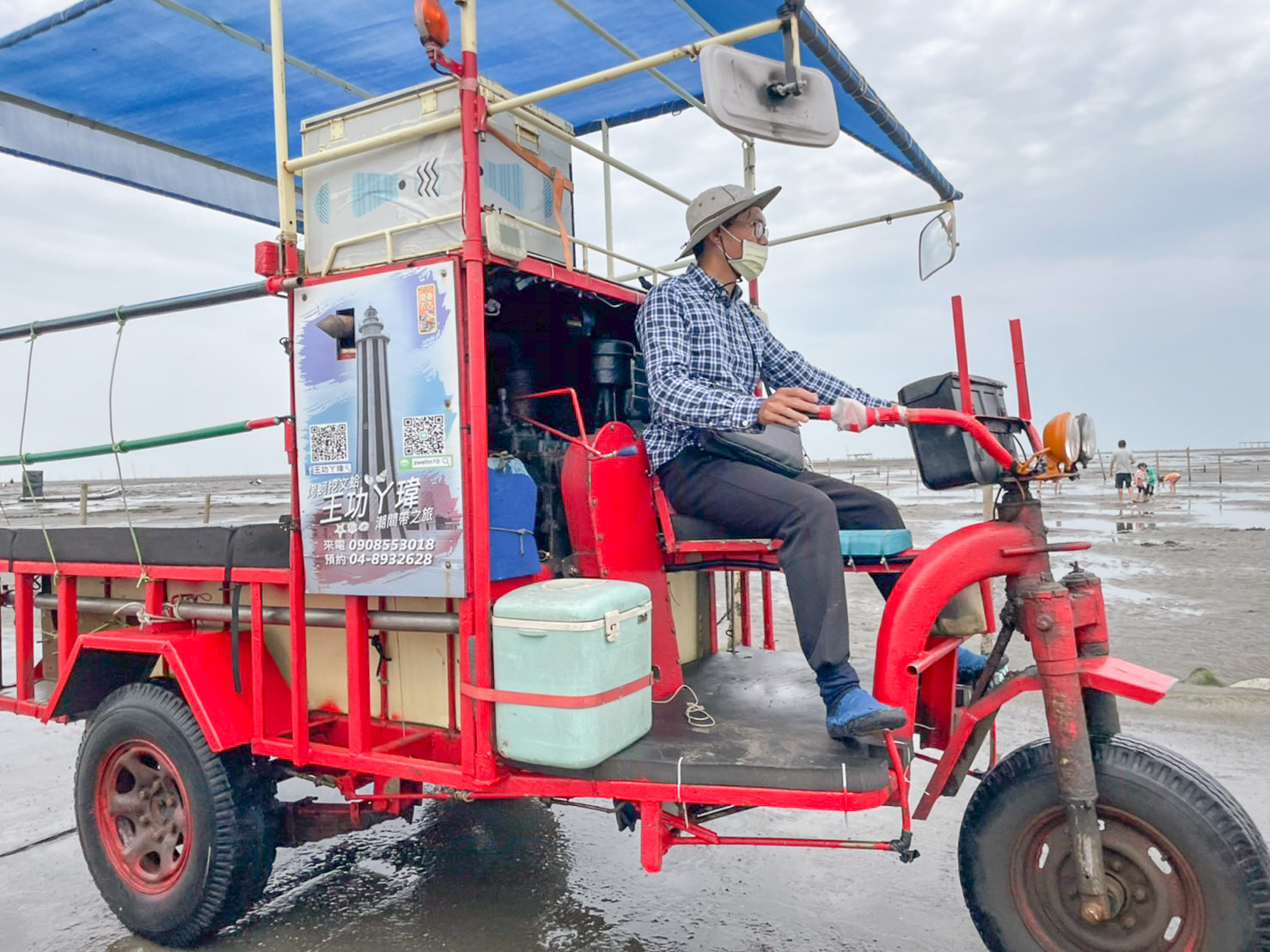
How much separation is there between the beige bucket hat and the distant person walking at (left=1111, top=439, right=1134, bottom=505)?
944 inches

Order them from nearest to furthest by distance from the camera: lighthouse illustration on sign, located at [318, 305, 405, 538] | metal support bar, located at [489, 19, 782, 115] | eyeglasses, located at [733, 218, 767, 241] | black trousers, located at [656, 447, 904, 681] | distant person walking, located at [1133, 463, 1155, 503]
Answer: metal support bar, located at [489, 19, 782, 115] < black trousers, located at [656, 447, 904, 681] < lighthouse illustration on sign, located at [318, 305, 405, 538] < eyeglasses, located at [733, 218, 767, 241] < distant person walking, located at [1133, 463, 1155, 503]

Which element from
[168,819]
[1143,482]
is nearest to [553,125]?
[168,819]

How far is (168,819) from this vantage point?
11.0 ft

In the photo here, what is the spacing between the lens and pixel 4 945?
3.21 metres

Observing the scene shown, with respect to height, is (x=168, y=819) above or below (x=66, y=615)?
below

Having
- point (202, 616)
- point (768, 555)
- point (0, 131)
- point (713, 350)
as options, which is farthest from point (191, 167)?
point (768, 555)

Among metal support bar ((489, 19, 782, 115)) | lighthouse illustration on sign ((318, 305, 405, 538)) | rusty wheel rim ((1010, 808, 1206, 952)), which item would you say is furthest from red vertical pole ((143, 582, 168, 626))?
rusty wheel rim ((1010, 808, 1206, 952))

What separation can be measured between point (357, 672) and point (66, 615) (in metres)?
1.75

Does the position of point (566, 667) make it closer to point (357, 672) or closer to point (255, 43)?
point (357, 672)

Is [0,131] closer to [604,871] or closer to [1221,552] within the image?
[604,871]

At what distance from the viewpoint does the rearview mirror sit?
85.7 inches

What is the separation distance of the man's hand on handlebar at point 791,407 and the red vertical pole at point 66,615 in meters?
3.14

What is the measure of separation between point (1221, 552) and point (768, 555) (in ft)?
47.8

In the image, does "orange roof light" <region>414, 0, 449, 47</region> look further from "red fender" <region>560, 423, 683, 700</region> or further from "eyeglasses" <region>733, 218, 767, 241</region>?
"red fender" <region>560, 423, 683, 700</region>
